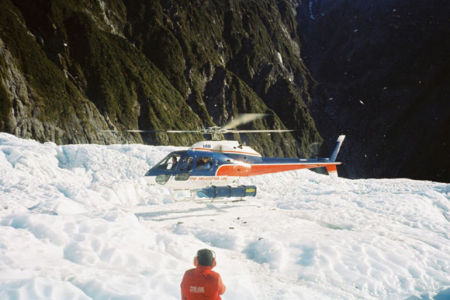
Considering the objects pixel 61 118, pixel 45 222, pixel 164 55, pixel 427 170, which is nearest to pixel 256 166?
pixel 45 222

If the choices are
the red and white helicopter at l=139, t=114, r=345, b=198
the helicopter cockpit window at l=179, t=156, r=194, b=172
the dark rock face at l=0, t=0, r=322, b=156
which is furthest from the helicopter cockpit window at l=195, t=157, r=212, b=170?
the dark rock face at l=0, t=0, r=322, b=156

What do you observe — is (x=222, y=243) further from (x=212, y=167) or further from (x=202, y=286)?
(x=212, y=167)

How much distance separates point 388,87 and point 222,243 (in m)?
114

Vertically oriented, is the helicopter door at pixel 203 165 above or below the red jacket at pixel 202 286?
above

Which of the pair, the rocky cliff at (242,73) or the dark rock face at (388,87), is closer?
the rocky cliff at (242,73)

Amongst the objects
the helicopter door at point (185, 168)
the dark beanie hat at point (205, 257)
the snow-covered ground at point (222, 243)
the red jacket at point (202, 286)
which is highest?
the helicopter door at point (185, 168)

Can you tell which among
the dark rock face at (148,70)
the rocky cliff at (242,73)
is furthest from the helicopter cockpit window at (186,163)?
the dark rock face at (148,70)

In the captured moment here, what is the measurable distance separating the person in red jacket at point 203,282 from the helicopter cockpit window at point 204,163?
832 centimetres

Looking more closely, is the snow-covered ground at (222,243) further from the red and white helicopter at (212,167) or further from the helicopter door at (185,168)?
the helicopter door at (185,168)

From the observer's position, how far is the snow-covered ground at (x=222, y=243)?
17.0 ft

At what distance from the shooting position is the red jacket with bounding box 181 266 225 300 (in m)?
3.58

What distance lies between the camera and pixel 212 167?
1231 cm

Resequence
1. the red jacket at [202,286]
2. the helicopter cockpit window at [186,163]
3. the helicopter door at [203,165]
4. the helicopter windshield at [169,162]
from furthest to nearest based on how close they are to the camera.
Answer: the helicopter door at [203,165] → the helicopter cockpit window at [186,163] → the helicopter windshield at [169,162] → the red jacket at [202,286]

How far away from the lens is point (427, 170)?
277ft
